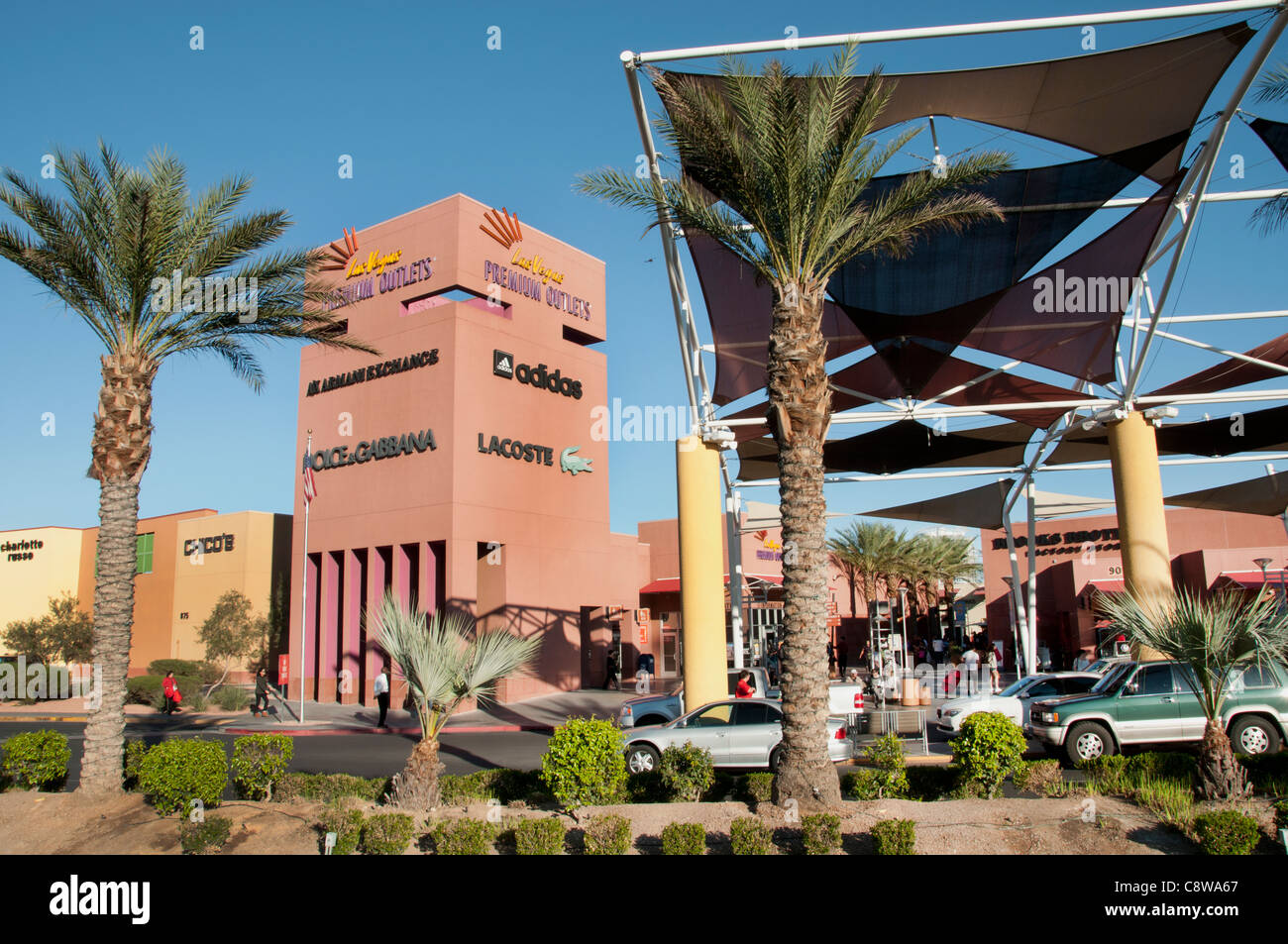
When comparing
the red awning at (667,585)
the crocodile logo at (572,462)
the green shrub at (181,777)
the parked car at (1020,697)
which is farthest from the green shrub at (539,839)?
the red awning at (667,585)

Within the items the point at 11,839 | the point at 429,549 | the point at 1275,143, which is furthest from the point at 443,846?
the point at 429,549

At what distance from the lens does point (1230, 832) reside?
7980mm

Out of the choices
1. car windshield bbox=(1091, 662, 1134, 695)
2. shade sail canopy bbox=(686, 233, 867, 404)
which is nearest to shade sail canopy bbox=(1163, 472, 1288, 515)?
shade sail canopy bbox=(686, 233, 867, 404)

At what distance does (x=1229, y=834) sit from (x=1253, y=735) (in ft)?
25.0

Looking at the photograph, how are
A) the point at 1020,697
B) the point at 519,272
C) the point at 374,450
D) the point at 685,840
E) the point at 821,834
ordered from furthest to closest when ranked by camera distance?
the point at 519,272 → the point at 374,450 → the point at 1020,697 → the point at 685,840 → the point at 821,834

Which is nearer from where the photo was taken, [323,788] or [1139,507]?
[323,788]

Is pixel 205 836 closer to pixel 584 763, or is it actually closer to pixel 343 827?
pixel 343 827

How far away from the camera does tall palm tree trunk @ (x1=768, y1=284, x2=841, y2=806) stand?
10.6 metres

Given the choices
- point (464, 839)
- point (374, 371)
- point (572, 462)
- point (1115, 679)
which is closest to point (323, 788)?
point (464, 839)

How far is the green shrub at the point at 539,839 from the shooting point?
8.89m

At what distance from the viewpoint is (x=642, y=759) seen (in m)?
15.2

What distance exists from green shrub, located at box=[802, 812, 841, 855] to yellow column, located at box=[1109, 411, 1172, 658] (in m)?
13.1

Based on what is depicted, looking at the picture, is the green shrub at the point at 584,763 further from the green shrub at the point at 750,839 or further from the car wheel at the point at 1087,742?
the car wheel at the point at 1087,742

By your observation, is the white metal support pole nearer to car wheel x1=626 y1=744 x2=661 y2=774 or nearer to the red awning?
car wheel x1=626 y1=744 x2=661 y2=774
